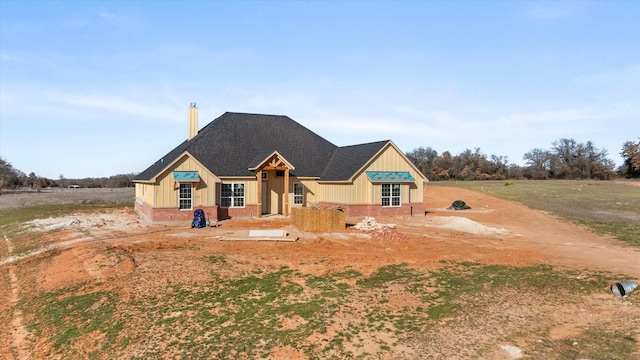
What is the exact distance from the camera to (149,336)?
10.1 metres

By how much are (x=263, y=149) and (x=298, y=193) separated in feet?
15.1

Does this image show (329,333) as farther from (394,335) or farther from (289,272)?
(289,272)

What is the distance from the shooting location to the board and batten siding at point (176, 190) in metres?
26.0

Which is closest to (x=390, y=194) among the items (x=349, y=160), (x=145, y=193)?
(x=349, y=160)

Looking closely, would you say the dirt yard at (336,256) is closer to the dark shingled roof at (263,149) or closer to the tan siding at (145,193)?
the tan siding at (145,193)

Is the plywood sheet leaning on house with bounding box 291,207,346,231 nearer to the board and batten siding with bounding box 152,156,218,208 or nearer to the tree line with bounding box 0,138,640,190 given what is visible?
the board and batten siding with bounding box 152,156,218,208

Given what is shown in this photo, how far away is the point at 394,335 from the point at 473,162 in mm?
85952

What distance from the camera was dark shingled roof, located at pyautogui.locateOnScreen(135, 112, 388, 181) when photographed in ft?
99.7

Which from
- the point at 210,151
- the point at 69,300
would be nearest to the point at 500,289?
the point at 69,300

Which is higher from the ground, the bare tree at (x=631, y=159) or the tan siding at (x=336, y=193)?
the bare tree at (x=631, y=159)

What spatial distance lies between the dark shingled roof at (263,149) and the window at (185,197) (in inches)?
106

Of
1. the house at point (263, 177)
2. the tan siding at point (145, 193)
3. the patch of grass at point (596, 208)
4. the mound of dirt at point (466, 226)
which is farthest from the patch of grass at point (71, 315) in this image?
the patch of grass at point (596, 208)

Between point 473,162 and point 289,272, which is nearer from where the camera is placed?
point 289,272

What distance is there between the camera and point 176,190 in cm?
2644
